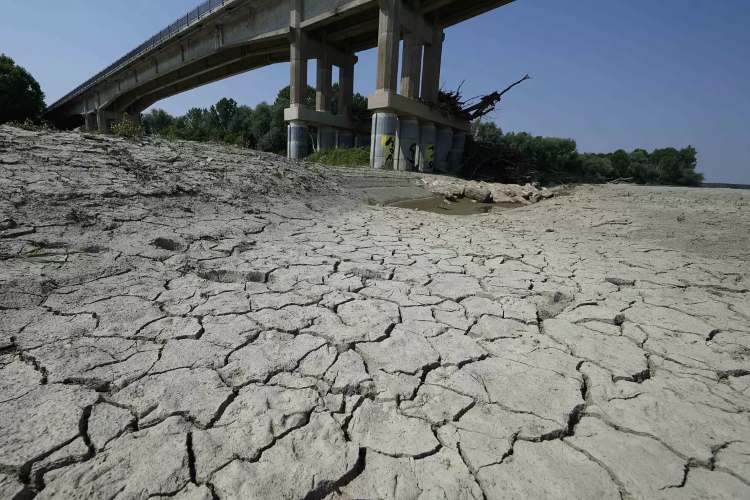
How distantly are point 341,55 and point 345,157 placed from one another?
723cm

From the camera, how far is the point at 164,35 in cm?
1781

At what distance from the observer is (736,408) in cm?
115

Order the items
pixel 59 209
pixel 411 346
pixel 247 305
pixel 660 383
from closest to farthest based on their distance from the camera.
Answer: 1. pixel 660 383
2. pixel 411 346
3. pixel 247 305
4. pixel 59 209

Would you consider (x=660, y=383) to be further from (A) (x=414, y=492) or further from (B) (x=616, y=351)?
(A) (x=414, y=492)

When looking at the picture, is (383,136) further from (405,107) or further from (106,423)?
(106,423)

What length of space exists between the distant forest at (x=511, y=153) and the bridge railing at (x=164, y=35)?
463 centimetres

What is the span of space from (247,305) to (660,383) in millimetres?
1906

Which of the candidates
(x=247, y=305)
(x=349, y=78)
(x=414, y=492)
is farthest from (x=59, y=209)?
(x=349, y=78)

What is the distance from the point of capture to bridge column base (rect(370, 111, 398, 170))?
10.8 metres

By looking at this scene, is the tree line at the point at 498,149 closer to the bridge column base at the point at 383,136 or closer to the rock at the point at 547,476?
the bridge column base at the point at 383,136

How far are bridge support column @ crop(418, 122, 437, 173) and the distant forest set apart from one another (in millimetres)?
1574

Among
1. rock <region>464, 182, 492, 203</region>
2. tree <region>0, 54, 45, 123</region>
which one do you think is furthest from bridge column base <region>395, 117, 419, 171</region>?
tree <region>0, 54, 45, 123</region>

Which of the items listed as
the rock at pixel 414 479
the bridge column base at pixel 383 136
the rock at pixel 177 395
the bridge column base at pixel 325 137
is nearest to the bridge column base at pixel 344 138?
the bridge column base at pixel 325 137

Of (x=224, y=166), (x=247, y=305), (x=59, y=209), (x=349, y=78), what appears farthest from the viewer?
(x=349, y=78)
